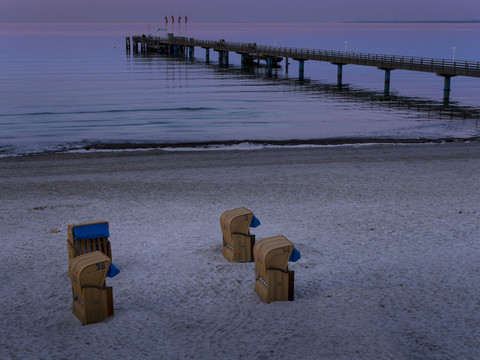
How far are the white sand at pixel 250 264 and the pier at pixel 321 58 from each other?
26.3 meters

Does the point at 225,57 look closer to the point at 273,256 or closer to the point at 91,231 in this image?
the point at 91,231

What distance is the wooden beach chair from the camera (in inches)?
371

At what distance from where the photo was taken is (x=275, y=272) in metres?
7.79

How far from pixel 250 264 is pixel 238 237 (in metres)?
0.51

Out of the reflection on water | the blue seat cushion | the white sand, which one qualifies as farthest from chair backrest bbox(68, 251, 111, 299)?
the reflection on water

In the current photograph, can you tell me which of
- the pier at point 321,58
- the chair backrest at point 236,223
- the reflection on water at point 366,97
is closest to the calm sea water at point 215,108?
the reflection on water at point 366,97

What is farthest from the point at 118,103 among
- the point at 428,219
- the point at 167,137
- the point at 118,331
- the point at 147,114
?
the point at 118,331

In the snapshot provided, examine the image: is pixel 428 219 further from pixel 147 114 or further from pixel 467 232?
pixel 147 114

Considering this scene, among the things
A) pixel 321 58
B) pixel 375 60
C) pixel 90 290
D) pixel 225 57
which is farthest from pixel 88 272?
pixel 225 57

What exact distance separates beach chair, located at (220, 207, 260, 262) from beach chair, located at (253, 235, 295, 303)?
1466 mm

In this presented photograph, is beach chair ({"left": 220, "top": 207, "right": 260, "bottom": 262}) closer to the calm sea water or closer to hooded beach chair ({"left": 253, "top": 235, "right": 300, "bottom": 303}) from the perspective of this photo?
hooded beach chair ({"left": 253, "top": 235, "right": 300, "bottom": 303})

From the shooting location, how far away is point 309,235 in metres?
10.9

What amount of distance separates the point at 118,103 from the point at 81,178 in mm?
25636

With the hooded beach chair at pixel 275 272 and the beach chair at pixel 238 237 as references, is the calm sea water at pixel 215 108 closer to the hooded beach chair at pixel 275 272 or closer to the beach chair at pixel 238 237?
the beach chair at pixel 238 237
